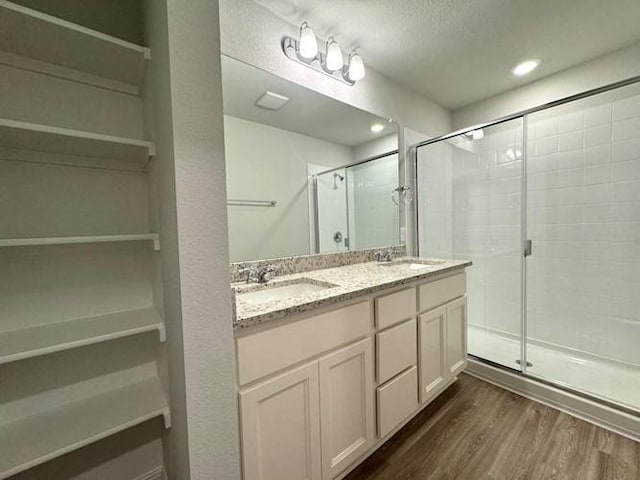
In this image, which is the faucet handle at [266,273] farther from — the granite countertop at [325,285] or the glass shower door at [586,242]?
the glass shower door at [586,242]

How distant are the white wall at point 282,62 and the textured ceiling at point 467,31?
0.07m

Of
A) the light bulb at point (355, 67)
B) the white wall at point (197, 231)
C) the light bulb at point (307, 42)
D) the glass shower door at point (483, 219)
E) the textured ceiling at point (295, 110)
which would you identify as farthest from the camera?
the glass shower door at point (483, 219)

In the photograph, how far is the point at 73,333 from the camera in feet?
3.01

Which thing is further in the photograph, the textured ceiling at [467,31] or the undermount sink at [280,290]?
the textured ceiling at [467,31]

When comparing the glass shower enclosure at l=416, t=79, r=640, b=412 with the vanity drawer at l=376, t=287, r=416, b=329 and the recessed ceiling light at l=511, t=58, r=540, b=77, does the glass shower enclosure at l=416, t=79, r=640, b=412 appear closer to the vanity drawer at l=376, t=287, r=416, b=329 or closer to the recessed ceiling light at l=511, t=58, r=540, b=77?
the recessed ceiling light at l=511, t=58, r=540, b=77

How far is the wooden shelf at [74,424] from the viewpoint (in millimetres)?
809

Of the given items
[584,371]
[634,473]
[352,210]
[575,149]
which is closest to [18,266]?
[352,210]

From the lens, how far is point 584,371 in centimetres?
198

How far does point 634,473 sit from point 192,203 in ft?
6.89

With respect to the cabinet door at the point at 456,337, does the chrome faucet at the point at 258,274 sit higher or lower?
higher

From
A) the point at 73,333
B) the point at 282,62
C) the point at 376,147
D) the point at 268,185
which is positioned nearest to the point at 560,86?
the point at 376,147

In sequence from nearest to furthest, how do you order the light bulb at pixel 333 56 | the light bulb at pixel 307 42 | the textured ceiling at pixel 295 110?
the textured ceiling at pixel 295 110 → the light bulb at pixel 307 42 → the light bulb at pixel 333 56

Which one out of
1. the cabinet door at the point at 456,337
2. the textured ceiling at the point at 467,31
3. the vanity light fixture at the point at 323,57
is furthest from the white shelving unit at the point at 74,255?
the cabinet door at the point at 456,337

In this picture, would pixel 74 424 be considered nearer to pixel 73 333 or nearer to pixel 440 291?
pixel 73 333
